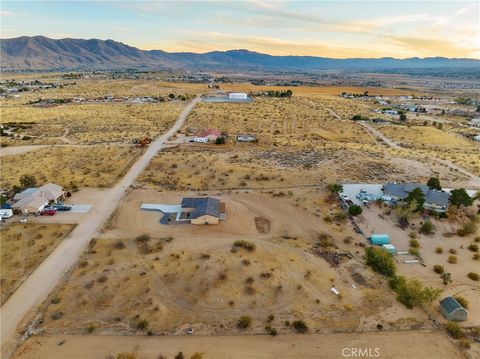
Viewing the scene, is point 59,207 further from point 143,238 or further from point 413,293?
point 413,293

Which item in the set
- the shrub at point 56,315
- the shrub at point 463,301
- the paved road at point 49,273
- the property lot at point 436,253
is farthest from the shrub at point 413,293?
the paved road at point 49,273

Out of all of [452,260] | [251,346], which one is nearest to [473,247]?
[452,260]

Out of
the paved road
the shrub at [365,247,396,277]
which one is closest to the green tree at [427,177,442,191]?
the shrub at [365,247,396,277]

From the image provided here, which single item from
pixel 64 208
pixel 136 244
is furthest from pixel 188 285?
pixel 64 208

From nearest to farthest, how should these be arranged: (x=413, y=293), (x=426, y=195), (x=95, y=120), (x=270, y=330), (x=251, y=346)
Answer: (x=251, y=346) → (x=270, y=330) → (x=413, y=293) → (x=426, y=195) → (x=95, y=120)

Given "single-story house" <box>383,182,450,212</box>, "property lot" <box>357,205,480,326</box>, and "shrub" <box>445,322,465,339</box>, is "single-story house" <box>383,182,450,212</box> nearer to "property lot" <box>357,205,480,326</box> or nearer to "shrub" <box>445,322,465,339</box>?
"property lot" <box>357,205,480,326</box>

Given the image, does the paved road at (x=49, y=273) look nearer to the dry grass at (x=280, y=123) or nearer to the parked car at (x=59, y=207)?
the parked car at (x=59, y=207)
